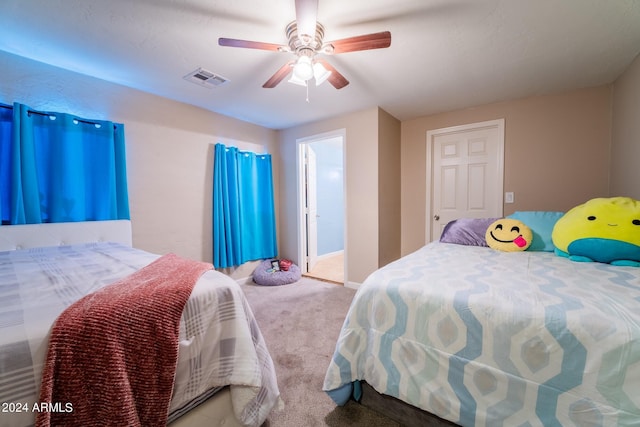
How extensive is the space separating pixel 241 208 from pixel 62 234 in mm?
1652

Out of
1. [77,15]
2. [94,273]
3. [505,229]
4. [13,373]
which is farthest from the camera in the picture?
[505,229]

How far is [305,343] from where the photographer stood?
6.12 feet

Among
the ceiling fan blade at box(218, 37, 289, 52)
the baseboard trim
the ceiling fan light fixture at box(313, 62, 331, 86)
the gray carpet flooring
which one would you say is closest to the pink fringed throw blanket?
the gray carpet flooring

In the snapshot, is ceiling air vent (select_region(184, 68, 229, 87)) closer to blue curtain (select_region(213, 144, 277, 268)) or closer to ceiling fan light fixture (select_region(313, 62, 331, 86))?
blue curtain (select_region(213, 144, 277, 268))

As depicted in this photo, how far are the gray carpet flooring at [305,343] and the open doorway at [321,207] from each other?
1.83 ft

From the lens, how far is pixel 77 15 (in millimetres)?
1443

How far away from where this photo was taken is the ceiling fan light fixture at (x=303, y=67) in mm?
1510

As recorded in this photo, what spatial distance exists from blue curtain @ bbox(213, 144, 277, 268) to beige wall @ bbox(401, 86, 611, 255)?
2.71 metres

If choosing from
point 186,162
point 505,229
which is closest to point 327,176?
point 186,162

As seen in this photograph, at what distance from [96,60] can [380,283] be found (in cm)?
270

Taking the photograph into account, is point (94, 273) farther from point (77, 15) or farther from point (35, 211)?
point (77, 15)

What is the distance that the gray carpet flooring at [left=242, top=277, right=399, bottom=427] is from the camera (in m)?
1.22

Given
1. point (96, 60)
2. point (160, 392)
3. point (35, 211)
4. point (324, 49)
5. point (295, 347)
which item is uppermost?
point (96, 60)

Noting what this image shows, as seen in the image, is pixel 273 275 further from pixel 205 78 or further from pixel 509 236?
pixel 509 236
